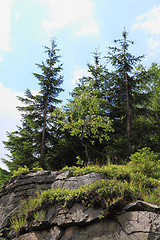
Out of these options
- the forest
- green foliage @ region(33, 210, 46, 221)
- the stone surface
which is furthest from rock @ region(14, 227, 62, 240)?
the forest

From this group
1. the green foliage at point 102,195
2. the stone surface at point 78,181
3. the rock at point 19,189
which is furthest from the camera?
the rock at point 19,189

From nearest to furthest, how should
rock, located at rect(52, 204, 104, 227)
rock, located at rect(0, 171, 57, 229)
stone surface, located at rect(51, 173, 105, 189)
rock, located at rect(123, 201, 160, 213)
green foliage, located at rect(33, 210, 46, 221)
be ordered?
rock, located at rect(123, 201, 160, 213) → rock, located at rect(52, 204, 104, 227) → green foliage, located at rect(33, 210, 46, 221) → stone surface, located at rect(51, 173, 105, 189) → rock, located at rect(0, 171, 57, 229)

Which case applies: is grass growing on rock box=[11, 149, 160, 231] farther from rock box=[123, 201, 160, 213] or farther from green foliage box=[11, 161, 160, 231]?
rock box=[123, 201, 160, 213]

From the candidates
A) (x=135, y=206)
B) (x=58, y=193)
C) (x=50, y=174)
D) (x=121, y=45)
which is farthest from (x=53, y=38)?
(x=135, y=206)

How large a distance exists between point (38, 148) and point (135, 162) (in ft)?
27.5

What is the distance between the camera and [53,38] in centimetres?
1850

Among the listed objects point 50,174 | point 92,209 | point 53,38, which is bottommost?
point 92,209

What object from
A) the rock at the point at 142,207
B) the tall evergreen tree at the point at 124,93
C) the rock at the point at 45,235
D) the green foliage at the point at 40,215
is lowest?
the rock at the point at 45,235

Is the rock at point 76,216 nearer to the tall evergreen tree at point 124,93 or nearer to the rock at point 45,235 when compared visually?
the rock at point 45,235

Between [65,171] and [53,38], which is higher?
[53,38]

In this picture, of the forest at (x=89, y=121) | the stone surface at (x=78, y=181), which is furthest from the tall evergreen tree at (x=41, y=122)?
the stone surface at (x=78, y=181)

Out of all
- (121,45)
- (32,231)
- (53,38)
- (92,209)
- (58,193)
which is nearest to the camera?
(92,209)

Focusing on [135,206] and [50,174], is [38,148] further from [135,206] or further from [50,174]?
[135,206]

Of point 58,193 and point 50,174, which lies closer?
point 58,193
